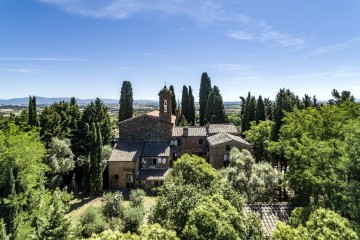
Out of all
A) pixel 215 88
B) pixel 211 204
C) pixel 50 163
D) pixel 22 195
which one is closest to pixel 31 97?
pixel 50 163

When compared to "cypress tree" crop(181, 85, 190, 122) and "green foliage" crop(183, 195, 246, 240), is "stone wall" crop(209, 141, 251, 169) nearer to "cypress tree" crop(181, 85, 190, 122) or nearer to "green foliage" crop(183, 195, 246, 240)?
"green foliage" crop(183, 195, 246, 240)

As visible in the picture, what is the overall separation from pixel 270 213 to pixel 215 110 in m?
48.6

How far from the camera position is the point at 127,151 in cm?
4500

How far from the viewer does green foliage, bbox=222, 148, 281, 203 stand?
3053 cm

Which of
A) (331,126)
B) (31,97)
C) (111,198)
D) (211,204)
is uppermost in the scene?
(31,97)

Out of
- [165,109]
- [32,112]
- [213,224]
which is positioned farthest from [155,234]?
[165,109]

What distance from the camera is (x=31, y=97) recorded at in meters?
39.2

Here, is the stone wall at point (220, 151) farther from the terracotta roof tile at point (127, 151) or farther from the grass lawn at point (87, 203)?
the grass lawn at point (87, 203)

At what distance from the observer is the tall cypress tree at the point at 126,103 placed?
211 feet

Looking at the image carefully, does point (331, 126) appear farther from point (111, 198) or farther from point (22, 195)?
point (22, 195)

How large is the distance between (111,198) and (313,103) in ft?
184

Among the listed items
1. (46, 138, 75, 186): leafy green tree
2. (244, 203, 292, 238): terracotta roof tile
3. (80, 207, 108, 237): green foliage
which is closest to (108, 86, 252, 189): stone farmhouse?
(46, 138, 75, 186): leafy green tree

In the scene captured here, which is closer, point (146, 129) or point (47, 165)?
point (47, 165)

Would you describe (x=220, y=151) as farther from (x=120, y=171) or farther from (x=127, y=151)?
(x=120, y=171)
